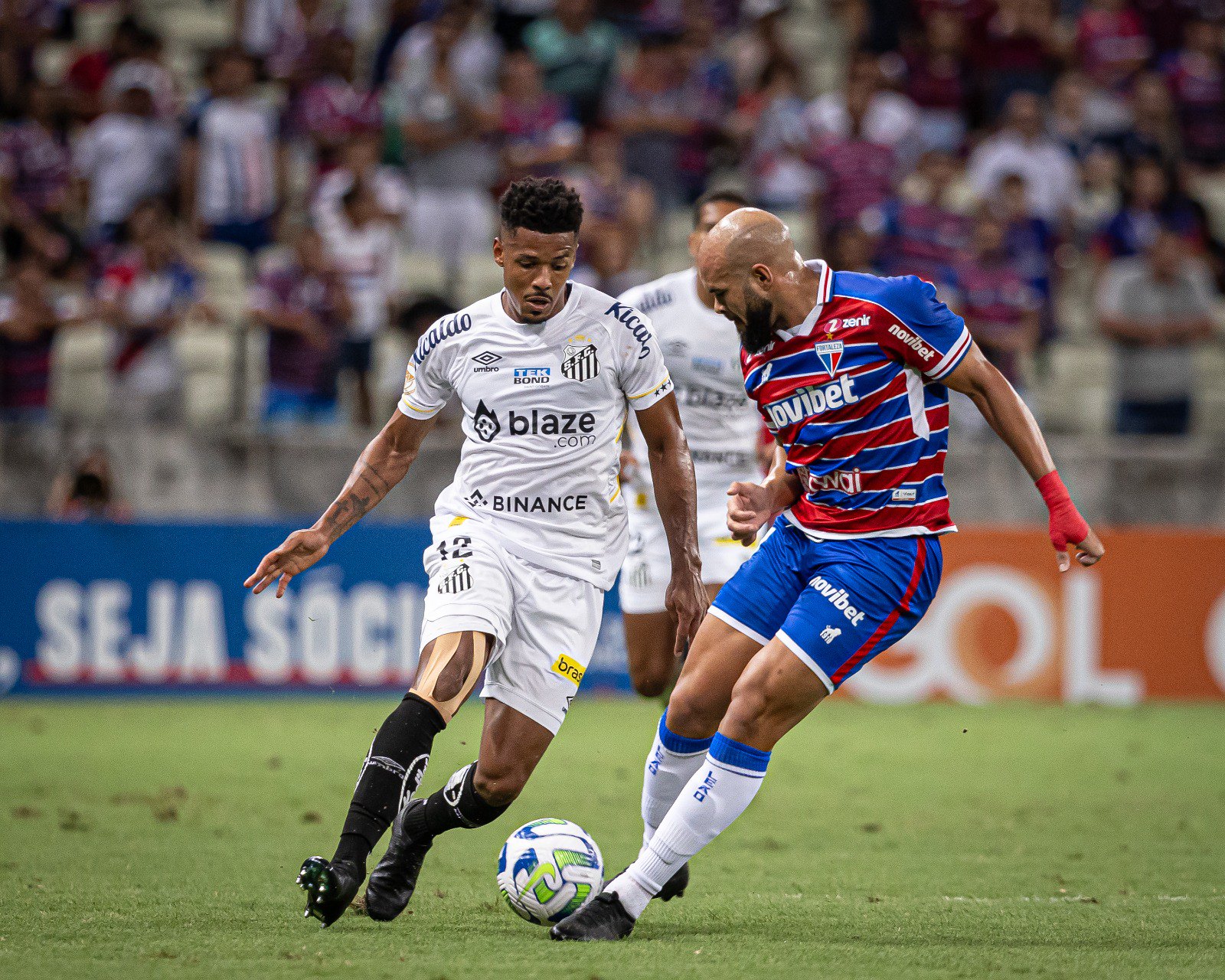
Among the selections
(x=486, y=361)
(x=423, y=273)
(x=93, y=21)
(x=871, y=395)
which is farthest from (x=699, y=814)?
(x=93, y=21)

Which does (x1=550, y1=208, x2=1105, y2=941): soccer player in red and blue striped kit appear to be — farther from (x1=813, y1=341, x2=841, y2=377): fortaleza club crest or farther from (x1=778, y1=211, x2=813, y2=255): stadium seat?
(x1=778, y1=211, x2=813, y2=255): stadium seat

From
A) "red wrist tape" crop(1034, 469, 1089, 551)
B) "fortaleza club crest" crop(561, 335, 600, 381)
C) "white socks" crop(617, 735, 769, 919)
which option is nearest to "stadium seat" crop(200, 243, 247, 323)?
"fortaleza club crest" crop(561, 335, 600, 381)

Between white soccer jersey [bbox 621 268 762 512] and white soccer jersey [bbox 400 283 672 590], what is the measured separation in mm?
1800

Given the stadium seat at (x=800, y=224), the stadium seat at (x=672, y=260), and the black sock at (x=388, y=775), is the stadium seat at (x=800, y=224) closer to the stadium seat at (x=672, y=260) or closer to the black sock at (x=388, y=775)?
the stadium seat at (x=672, y=260)

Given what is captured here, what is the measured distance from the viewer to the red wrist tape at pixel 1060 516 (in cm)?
530

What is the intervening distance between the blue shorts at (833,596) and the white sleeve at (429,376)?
4.23 feet

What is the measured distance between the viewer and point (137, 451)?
526 inches

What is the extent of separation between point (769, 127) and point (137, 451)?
659 cm

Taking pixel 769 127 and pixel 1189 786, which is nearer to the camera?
pixel 1189 786

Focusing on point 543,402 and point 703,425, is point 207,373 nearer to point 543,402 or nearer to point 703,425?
point 703,425

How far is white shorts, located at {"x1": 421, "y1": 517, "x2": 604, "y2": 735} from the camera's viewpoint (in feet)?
18.4

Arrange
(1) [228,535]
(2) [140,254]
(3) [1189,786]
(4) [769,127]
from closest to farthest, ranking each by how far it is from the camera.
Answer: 1. (3) [1189,786]
2. (1) [228,535]
3. (2) [140,254]
4. (4) [769,127]

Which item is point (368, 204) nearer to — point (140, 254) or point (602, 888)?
point (140, 254)

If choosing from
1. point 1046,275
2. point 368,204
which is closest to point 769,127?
point 1046,275
